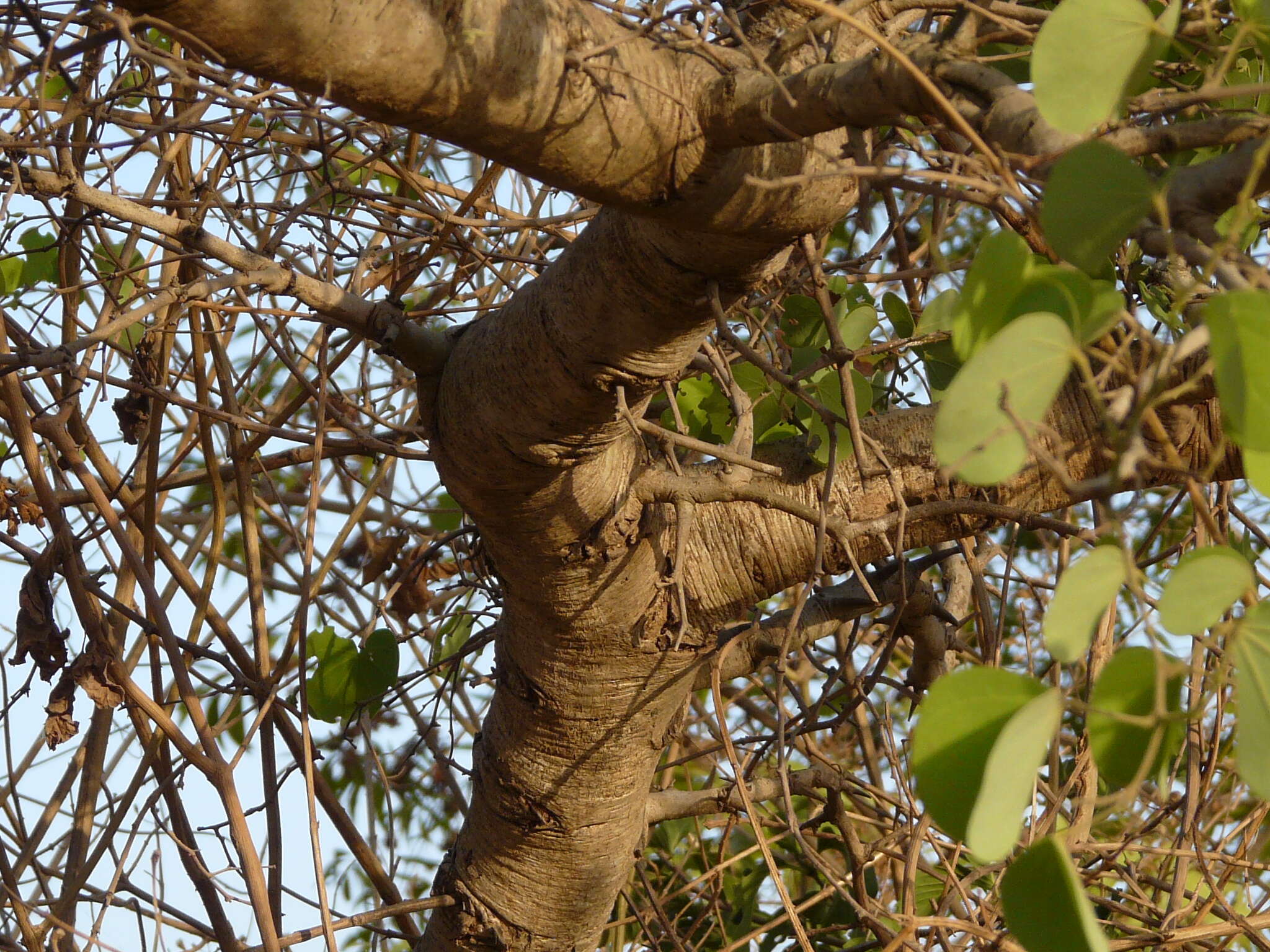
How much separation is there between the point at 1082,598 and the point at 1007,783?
0.06 m

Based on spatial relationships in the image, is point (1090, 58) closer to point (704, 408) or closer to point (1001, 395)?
point (1001, 395)

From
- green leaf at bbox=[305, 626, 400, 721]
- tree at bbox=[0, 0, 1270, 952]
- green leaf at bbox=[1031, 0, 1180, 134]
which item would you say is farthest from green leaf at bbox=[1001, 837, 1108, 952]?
green leaf at bbox=[305, 626, 400, 721]

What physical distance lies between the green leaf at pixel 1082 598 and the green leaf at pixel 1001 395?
4cm

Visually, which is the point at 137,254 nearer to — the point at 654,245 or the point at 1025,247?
the point at 654,245

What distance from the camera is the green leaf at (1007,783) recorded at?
312 mm

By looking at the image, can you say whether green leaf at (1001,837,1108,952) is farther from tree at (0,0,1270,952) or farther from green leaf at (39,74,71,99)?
green leaf at (39,74,71,99)

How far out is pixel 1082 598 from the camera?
318 mm

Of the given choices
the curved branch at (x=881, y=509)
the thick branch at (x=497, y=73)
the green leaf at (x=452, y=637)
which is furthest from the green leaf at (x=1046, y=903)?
the green leaf at (x=452, y=637)

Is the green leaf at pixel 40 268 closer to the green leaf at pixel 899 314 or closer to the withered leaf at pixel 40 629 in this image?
the withered leaf at pixel 40 629

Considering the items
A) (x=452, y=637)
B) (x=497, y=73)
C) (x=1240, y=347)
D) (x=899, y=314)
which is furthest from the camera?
(x=452, y=637)

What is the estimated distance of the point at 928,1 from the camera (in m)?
0.63

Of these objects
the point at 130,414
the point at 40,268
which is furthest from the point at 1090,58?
the point at 40,268

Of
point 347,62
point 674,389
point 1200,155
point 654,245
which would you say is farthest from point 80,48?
point 1200,155

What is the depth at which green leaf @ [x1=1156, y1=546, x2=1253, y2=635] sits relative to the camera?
32 centimetres
